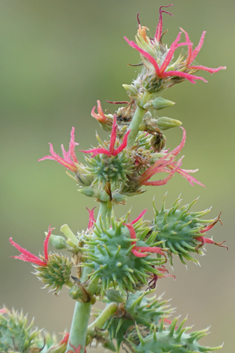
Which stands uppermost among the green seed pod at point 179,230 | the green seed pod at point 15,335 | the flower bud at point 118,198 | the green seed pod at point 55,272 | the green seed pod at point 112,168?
the green seed pod at point 112,168

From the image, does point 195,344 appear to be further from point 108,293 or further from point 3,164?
point 3,164

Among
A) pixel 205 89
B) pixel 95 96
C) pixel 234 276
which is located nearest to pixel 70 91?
pixel 95 96

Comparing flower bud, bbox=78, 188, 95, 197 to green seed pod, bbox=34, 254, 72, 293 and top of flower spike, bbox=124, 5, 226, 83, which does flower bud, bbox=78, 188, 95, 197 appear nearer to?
green seed pod, bbox=34, 254, 72, 293

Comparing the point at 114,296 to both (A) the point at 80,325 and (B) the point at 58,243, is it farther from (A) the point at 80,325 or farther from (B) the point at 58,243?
(B) the point at 58,243

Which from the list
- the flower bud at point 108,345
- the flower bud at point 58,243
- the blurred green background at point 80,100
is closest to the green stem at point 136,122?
the flower bud at point 58,243

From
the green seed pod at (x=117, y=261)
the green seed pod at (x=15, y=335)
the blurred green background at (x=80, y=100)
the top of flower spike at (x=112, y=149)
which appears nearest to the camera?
the green seed pod at (x=117, y=261)

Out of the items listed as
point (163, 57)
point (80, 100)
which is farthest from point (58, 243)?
point (80, 100)

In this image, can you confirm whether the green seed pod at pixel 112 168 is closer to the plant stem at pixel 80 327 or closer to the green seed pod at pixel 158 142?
the green seed pod at pixel 158 142
